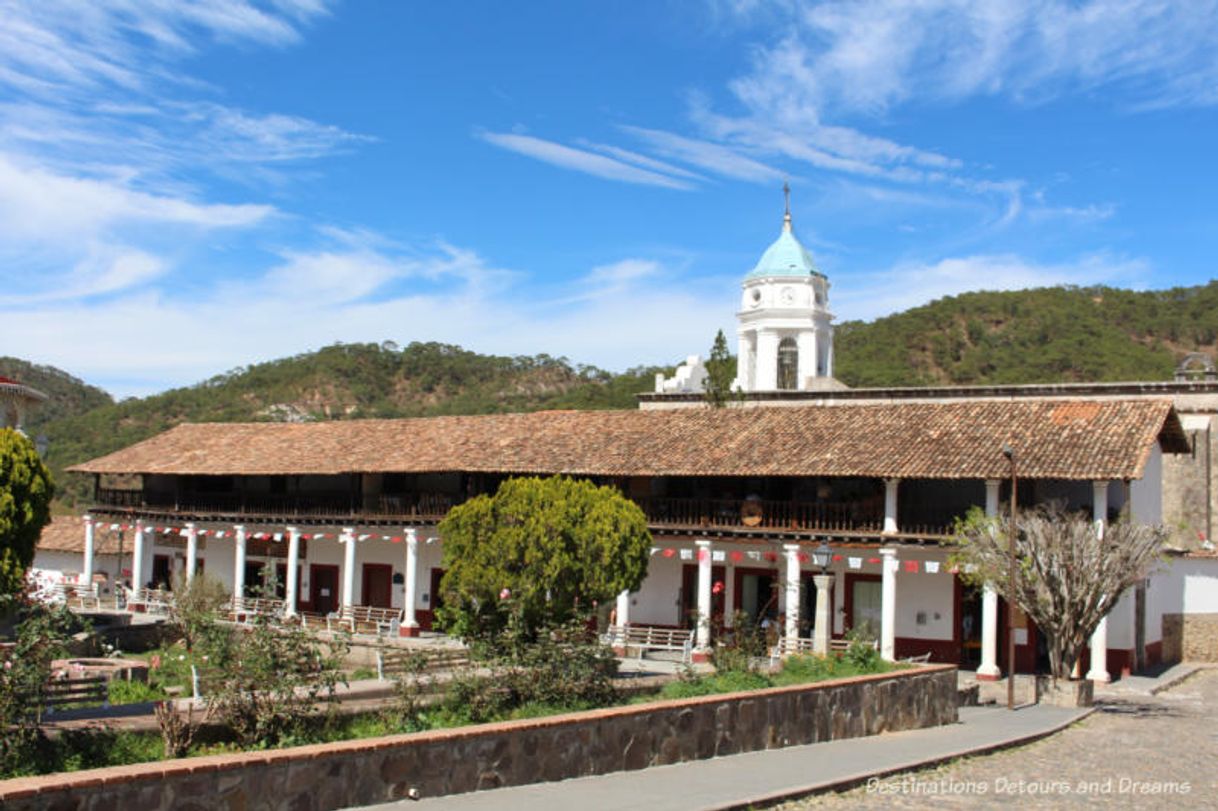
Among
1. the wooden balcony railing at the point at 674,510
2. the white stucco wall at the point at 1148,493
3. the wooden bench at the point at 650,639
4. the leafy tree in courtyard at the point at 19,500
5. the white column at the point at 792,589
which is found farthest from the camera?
the wooden balcony railing at the point at 674,510

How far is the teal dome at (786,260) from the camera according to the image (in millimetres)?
38469

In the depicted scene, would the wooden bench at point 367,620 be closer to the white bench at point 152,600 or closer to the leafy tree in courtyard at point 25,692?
the white bench at point 152,600

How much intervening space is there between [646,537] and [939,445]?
9045 millimetres

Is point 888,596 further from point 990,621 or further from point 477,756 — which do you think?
point 477,756

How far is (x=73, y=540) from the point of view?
1599 inches

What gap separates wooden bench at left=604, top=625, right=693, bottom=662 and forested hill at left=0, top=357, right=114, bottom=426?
53.2 metres

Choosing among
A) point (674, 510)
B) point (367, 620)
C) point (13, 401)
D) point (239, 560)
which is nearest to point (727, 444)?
point (674, 510)

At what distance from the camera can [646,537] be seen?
18672 mm

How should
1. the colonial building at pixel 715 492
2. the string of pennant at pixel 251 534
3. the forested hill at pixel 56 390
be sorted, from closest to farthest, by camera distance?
the colonial building at pixel 715 492 < the string of pennant at pixel 251 534 < the forested hill at pixel 56 390

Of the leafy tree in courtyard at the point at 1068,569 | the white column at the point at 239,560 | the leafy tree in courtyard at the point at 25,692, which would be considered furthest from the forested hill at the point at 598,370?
the leafy tree in courtyard at the point at 25,692

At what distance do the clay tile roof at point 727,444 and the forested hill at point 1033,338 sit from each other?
93.9ft

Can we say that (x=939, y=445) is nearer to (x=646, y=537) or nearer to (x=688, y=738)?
(x=646, y=537)

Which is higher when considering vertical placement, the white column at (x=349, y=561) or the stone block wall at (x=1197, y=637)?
the white column at (x=349, y=561)

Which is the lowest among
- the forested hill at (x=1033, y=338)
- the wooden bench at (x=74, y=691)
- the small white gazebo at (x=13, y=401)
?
the wooden bench at (x=74, y=691)
